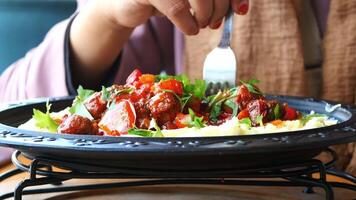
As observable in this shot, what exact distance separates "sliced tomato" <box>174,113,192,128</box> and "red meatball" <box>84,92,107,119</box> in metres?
0.10

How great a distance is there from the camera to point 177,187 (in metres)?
0.73

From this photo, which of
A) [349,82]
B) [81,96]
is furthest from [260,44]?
[81,96]

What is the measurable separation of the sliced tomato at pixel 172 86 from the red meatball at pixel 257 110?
9 centimetres

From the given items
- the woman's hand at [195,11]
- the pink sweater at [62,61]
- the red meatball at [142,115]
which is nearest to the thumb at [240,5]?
the woman's hand at [195,11]

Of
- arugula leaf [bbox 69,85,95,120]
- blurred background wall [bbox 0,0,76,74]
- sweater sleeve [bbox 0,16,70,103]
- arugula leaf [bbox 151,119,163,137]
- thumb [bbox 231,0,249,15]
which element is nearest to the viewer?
arugula leaf [bbox 151,119,163,137]

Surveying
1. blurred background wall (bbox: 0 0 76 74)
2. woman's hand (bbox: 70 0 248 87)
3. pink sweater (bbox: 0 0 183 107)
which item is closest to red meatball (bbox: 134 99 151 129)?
woman's hand (bbox: 70 0 248 87)

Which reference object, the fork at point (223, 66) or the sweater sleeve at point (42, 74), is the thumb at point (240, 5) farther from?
the sweater sleeve at point (42, 74)

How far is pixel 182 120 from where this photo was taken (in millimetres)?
709

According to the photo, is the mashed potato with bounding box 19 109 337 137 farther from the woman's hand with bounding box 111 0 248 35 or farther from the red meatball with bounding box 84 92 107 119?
the woman's hand with bounding box 111 0 248 35

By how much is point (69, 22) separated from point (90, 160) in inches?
29.2

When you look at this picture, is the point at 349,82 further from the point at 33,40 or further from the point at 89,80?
the point at 33,40

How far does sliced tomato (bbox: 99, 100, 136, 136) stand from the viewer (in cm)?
67

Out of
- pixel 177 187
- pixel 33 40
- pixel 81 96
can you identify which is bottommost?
pixel 177 187

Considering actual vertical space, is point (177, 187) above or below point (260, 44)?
below
